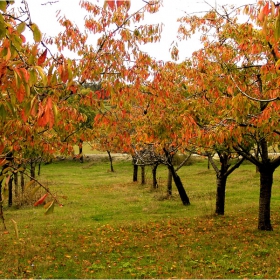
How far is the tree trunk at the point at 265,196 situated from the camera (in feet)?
39.8

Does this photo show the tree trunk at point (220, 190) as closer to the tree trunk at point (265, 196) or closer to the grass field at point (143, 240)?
the grass field at point (143, 240)

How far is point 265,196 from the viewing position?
40.3 feet

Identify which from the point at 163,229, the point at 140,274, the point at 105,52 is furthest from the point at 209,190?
the point at 105,52

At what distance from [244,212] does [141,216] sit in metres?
5.07

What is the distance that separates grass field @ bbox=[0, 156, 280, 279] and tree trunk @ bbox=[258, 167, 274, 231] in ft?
1.71

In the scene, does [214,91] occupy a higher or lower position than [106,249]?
higher

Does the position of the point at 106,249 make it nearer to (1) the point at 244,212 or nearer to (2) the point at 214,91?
(2) the point at 214,91

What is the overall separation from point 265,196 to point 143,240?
4.54 meters

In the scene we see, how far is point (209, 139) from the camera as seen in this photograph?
8.46 m

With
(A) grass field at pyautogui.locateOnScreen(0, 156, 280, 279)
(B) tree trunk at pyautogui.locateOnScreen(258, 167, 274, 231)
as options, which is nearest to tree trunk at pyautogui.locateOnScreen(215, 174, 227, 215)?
(A) grass field at pyautogui.locateOnScreen(0, 156, 280, 279)

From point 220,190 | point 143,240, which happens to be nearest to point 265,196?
point 220,190

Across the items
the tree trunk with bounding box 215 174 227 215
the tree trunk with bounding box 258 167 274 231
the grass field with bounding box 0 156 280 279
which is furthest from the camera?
the tree trunk with bounding box 215 174 227 215

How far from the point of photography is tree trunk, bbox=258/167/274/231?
39.8 feet

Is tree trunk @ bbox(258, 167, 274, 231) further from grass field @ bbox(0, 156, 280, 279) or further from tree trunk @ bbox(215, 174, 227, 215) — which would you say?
tree trunk @ bbox(215, 174, 227, 215)
